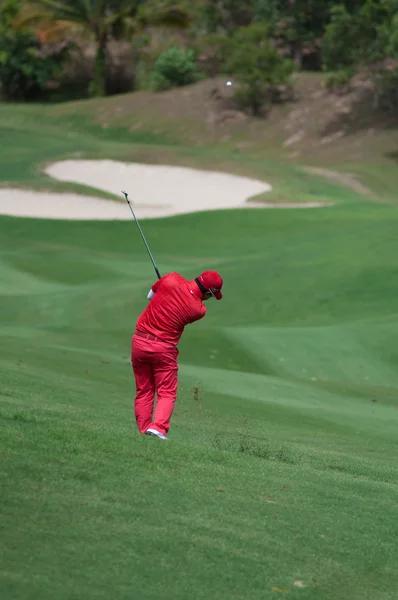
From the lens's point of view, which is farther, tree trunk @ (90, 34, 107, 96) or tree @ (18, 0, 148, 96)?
tree trunk @ (90, 34, 107, 96)

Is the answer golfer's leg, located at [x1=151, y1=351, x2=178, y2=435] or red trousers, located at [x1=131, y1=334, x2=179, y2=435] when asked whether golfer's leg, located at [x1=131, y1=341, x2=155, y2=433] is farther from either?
golfer's leg, located at [x1=151, y1=351, x2=178, y2=435]

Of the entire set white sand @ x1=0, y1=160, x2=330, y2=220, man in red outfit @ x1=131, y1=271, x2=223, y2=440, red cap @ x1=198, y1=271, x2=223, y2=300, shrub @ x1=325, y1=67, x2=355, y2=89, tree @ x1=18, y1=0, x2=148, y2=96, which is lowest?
white sand @ x1=0, y1=160, x2=330, y2=220

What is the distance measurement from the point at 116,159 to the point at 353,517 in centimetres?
4253

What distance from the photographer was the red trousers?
10281 millimetres

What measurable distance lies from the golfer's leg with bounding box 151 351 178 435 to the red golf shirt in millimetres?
189

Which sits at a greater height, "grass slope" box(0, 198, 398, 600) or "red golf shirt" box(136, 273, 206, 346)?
"red golf shirt" box(136, 273, 206, 346)

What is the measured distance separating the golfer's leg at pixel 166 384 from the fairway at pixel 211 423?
0.46 m

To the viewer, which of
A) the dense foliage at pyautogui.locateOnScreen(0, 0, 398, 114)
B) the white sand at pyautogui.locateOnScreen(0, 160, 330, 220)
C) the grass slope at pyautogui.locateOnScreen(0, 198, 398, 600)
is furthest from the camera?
the dense foliage at pyautogui.locateOnScreen(0, 0, 398, 114)

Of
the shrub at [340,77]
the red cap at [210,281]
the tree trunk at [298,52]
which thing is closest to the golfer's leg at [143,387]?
the red cap at [210,281]

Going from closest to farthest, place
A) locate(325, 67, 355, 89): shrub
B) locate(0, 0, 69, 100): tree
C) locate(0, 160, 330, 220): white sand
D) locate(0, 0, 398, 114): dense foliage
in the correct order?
1. locate(0, 160, 330, 220): white sand
2. locate(0, 0, 398, 114): dense foliage
3. locate(325, 67, 355, 89): shrub
4. locate(0, 0, 69, 100): tree

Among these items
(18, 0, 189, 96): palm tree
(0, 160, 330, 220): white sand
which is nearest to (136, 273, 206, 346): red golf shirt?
(0, 160, 330, 220): white sand

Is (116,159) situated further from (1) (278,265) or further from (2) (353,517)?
(2) (353,517)

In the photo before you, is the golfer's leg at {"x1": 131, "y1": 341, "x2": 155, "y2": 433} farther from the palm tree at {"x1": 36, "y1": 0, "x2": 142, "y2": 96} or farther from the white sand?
the palm tree at {"x1": 36, "y1": 0, "x2": 142, "y2": 96}

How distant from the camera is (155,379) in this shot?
34.6 ft
